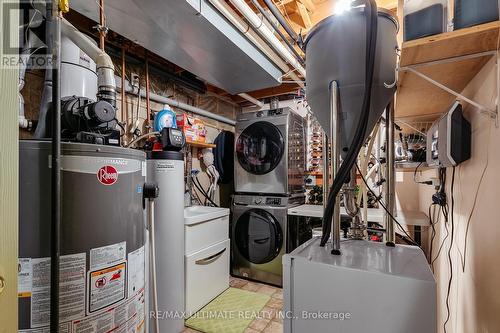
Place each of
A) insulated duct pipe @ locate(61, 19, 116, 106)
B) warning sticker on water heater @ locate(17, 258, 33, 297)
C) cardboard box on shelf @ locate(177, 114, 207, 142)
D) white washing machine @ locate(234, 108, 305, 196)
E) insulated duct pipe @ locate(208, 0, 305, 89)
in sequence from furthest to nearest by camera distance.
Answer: white washing machine @ locate(234, 108, 305, 196) → cardboard box on shelf @ locate(177, 114, 207, 142) → insulated duct pipe @ locate(208, 0, 305, 89) → insulated duct pipe @ locate(61, 19, 116, 106) → warning sticker on water heater @ locate(17, 258, 33, 297)

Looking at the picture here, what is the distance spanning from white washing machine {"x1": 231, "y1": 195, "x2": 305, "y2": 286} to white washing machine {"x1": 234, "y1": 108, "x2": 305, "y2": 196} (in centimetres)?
14

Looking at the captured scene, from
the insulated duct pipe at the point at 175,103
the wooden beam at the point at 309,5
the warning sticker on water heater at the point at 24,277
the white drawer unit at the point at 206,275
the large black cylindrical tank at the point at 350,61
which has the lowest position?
the white drawer unit at the point at 206,275

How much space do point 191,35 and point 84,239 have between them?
147 cm

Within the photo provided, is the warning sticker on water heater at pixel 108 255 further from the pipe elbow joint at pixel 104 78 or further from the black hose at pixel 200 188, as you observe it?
the black hose at pixel 200 188

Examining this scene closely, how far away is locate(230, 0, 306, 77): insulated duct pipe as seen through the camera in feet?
4.89

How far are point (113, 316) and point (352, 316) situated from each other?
81 centimetres

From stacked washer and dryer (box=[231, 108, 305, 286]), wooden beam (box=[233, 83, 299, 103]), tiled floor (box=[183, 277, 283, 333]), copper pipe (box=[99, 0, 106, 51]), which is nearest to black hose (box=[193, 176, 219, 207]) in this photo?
stacked washer and dryer (box=[231, 108, 305, 286])

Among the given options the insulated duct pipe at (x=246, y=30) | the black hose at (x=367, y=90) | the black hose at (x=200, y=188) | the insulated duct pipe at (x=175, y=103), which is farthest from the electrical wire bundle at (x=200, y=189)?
the black hose at (x=367, y=90)

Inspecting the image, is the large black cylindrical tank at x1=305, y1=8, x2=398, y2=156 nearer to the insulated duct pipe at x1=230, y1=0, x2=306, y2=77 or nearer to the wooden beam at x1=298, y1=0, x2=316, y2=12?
the insulated duct pipe at x1=230, y1=0, x2=306, y2=77

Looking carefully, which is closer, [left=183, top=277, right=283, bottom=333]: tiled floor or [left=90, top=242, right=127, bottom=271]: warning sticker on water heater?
[left=90, top=242, right=127, bottom=271]: warning sticker on water heater

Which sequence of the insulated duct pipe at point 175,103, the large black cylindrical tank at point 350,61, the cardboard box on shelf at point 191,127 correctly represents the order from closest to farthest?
1. the large black cylindrical tank at point 350,61
2. the insulated duct pipe at point 175,103
3. the cardboard box on shelf at point 191,127

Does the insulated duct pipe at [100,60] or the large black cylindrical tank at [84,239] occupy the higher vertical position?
the insulated duct pipe at [100,60]

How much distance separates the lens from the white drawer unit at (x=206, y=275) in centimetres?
200

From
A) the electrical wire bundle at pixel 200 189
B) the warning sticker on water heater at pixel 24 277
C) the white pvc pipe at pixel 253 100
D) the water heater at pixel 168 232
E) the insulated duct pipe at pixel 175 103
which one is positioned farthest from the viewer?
the white pvc pipe at pixel 253 100
